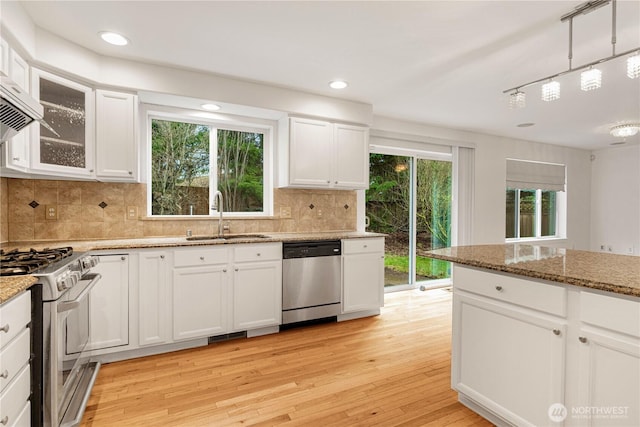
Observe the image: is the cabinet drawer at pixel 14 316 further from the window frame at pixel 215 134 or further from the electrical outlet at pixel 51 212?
the window frame at pixel 215 134

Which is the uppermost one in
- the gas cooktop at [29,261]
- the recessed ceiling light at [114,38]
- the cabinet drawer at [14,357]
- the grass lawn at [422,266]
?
the recessed ceiling light at [114,38]

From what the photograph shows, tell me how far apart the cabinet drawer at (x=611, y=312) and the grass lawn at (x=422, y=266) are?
10.7ft

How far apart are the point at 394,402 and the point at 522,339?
0.89 meters

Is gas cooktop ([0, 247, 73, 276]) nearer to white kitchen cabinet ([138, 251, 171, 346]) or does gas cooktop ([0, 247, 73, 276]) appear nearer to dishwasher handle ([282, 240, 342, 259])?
white kitchen cabinet ([138, 251, 171, 346])

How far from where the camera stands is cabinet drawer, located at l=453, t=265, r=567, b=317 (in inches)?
59.2

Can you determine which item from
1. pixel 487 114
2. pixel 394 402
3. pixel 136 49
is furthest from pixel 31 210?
pixel 487 114

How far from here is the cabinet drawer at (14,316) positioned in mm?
1240

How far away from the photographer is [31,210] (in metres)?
2.69

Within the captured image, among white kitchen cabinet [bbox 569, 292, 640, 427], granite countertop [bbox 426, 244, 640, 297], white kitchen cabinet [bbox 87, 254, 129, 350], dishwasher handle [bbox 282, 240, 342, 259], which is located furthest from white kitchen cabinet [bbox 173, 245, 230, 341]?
white kitchen cabinet [bbox 569, 292, 640, 427]

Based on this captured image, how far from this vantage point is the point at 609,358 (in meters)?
1.33

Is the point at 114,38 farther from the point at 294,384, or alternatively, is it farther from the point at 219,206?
the point at 294,384

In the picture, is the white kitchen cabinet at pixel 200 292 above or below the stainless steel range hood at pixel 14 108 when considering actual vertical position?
below

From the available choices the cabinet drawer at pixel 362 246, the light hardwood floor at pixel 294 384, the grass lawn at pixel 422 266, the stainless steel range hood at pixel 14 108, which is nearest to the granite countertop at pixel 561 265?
the light hardwood floor at pixel 294 384

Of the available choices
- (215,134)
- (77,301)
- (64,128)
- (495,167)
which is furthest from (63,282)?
(495,167)
